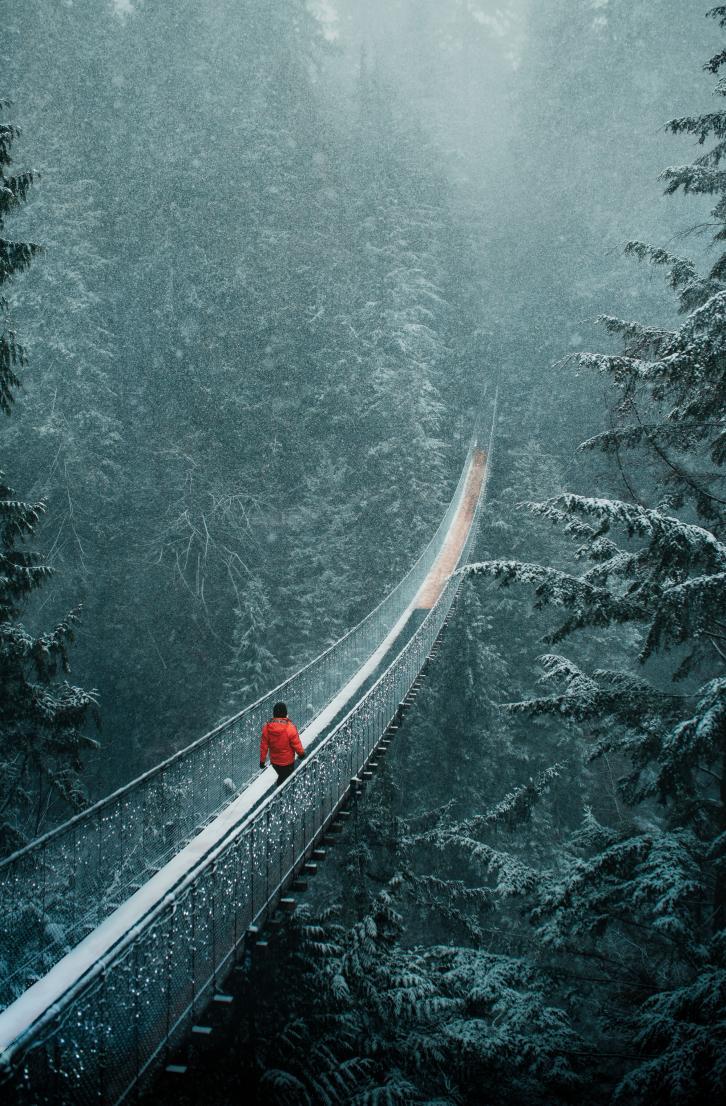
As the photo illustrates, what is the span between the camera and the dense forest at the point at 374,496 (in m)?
5.62

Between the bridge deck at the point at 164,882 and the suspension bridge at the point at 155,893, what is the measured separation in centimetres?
1

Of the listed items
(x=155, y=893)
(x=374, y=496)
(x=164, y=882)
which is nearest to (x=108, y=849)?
(x=164, y=882)

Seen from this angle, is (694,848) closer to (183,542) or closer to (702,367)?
(702,367)

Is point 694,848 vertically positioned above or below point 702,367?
below

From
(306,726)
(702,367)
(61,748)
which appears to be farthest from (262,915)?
(702,367)

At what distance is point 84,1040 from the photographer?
285 centimetres

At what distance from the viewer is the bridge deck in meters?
2.83

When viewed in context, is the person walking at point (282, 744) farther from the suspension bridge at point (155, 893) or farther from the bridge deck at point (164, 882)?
the bridge deck at point (164, 882)

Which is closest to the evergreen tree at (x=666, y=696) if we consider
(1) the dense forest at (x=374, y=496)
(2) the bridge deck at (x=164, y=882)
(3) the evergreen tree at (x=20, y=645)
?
(1) the dense forest at (x=374, y=496)

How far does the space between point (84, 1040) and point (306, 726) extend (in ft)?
18.0

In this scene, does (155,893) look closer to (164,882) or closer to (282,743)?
(164,882)

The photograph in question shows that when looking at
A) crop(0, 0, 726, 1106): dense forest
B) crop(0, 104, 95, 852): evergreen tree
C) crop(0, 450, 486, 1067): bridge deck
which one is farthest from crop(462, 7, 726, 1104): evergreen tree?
crop(0, 104, 95, 852): evergreen tree

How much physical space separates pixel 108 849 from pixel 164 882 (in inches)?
53.5

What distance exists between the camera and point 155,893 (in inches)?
158
